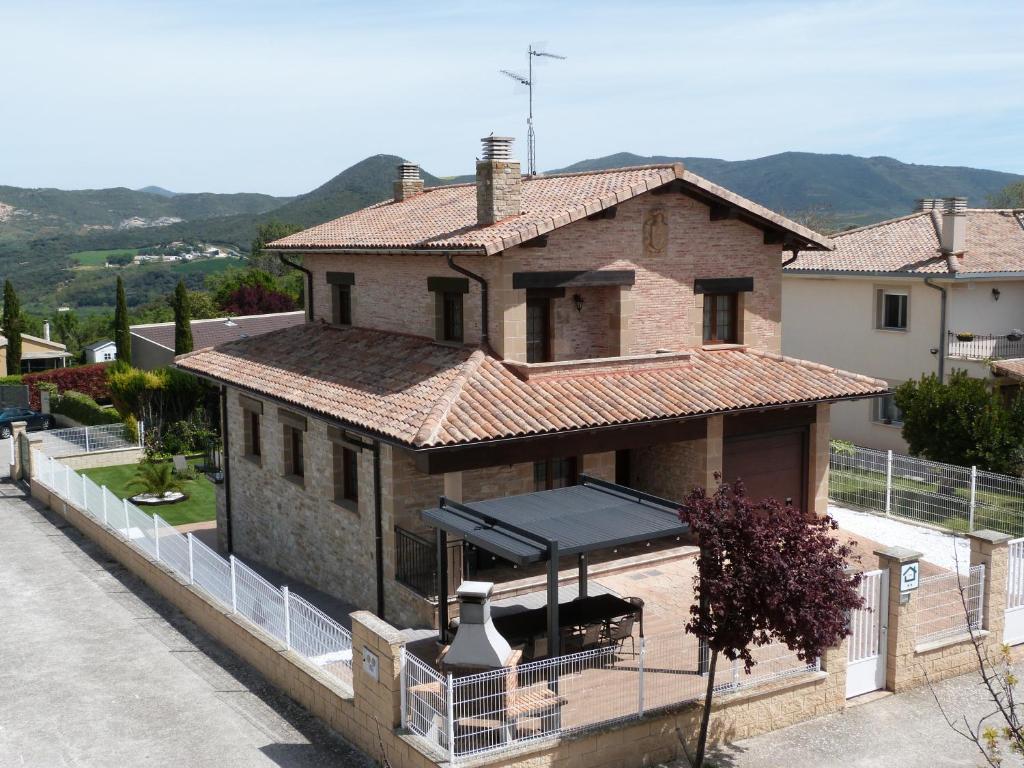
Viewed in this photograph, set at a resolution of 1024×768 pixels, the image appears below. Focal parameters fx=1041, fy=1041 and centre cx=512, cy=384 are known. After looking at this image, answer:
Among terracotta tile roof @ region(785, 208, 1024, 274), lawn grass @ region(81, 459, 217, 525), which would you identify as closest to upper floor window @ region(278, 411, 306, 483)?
lawn grass @ region(81, 459, 217, 525)

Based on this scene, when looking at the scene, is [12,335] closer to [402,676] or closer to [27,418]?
[27,418]

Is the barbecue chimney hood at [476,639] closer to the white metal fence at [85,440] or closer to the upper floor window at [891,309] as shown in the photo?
the upper floor window at [891,309]

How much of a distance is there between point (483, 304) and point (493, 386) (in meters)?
1.89

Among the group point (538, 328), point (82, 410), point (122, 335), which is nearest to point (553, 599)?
point (538, 328)

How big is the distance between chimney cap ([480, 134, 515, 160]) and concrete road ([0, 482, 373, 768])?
30.6 feet

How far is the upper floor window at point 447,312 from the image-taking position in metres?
18.6

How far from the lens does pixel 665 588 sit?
16250mm

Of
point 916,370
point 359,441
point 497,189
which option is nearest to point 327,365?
point 359,441

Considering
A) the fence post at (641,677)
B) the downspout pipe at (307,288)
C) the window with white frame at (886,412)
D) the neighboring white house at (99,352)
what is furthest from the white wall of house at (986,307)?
the neighboring white house at (99,352)

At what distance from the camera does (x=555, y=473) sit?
696 inches

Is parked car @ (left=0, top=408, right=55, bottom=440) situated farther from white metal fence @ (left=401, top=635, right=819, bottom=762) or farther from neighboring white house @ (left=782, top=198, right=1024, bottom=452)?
white metal fence @ (left=401, top=635, right=819, bottom=762)

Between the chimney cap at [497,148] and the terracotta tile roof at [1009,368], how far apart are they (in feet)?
57.5

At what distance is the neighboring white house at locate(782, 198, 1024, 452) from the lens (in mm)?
30172

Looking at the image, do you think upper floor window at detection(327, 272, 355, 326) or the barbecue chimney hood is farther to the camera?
upper floor window at detection(327, 272, 355, 326)
